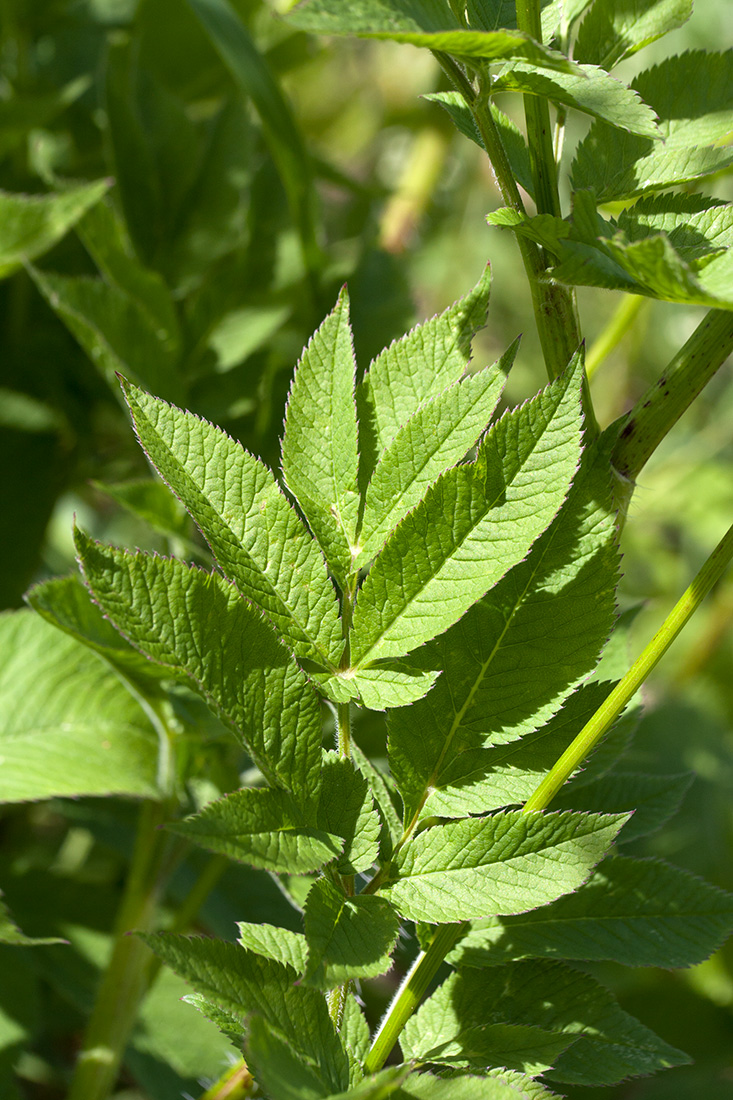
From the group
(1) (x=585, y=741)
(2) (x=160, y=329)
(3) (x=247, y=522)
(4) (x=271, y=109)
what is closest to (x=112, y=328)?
(2) (x=160, y=329)

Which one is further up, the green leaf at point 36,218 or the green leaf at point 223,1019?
the green leaf at point 36,218

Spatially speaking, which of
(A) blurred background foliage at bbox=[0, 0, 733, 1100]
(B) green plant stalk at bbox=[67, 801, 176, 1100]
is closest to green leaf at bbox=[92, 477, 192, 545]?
(A) blurred background foliage at bbox=[0, 0, 733, 1100]

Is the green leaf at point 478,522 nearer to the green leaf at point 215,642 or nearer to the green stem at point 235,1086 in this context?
the green leaf at point 215,642

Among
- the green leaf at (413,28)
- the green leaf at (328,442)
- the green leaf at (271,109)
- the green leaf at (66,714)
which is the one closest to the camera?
the green leaf at (413,28)

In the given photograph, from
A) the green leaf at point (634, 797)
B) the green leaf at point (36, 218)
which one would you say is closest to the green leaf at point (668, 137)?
the green leaf at point (634, 797)

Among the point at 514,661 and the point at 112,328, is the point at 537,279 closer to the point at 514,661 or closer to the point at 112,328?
the point at 514,661

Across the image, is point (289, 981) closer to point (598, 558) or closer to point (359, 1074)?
point (359, 1074)

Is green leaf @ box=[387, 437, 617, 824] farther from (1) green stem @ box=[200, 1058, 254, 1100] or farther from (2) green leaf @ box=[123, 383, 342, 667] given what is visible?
(1) green stem @ box=[200, 1058, 254, 1100]
